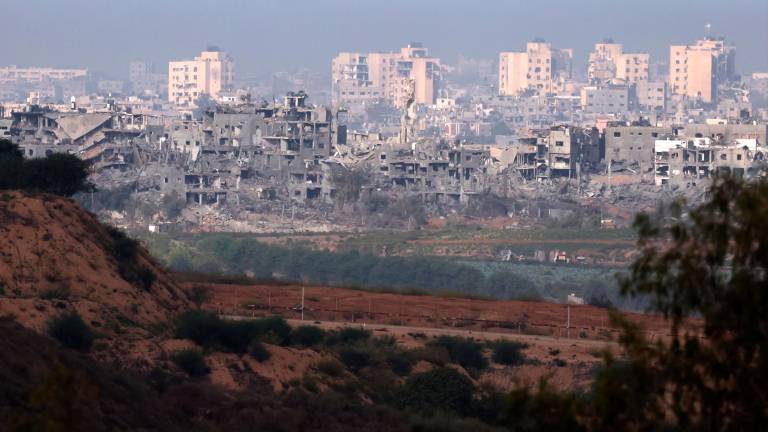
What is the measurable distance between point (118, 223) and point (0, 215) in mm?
64943

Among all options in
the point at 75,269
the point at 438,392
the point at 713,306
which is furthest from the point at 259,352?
the point at 713,306

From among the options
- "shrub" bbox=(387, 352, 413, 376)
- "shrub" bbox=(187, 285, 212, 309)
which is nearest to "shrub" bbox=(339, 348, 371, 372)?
"shrub" bbox=(387, 352, 413, 376)

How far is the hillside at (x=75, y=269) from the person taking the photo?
34.0 meters

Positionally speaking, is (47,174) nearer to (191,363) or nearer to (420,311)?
(420,311)

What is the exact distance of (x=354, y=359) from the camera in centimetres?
3375

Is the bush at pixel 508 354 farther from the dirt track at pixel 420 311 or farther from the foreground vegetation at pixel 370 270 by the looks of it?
the foreground vegetation at pixel 370 270

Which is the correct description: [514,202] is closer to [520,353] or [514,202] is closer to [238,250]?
[238,250]

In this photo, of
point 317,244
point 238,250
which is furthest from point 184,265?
point 317,244

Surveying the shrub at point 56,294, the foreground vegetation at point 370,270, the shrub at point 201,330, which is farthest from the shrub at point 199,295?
the foreground vegetation at point 370,270

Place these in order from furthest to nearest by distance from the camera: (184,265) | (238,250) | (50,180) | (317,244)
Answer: (317,244) < (238,250) < (184,265) < (50,180)

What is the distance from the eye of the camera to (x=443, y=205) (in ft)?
381

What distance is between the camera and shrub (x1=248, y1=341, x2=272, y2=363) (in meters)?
31.8

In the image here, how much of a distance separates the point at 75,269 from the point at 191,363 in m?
7.08

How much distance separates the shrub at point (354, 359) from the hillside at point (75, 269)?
12.5 feet
